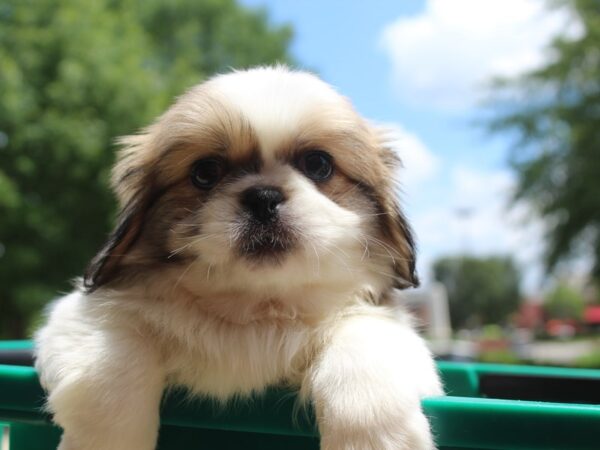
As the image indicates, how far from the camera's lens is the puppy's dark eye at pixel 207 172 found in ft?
7.47

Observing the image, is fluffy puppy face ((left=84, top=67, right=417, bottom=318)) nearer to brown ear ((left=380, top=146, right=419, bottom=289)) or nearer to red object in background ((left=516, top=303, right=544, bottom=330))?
brown ear ((left=380, top=146, right=419, bottom=289))

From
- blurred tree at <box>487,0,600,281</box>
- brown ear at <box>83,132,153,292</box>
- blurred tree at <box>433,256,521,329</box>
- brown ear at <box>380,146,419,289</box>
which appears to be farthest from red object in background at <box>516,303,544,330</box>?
brown ear at <box>83,132,153,292</box>

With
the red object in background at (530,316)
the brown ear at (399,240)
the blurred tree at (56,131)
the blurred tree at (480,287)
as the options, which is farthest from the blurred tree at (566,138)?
the red object in background at (530,316)

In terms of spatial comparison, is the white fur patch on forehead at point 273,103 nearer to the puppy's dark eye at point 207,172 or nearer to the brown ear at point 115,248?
the puppy's dark eye at point 207,172

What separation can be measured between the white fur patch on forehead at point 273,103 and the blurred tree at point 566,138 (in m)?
11.0

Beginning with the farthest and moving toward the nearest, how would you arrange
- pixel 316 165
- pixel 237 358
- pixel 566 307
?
pixel 566 307 < pixel 316 165 < pixel 237 358

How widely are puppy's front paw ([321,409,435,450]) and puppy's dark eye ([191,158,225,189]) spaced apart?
0.96m

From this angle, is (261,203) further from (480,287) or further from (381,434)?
(480,287)

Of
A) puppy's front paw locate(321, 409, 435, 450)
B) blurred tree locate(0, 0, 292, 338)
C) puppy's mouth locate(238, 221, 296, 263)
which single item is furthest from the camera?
blurred tree locate(0, 0, 292, 338)

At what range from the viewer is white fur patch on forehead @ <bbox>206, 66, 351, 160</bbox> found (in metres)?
2.24

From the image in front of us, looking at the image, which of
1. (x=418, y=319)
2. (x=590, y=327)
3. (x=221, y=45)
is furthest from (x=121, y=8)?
(x=590, y=327)

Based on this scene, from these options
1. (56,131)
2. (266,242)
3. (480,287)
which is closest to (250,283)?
(266,242)

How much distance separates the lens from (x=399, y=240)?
99.9 inches

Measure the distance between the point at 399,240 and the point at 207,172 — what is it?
781mm
